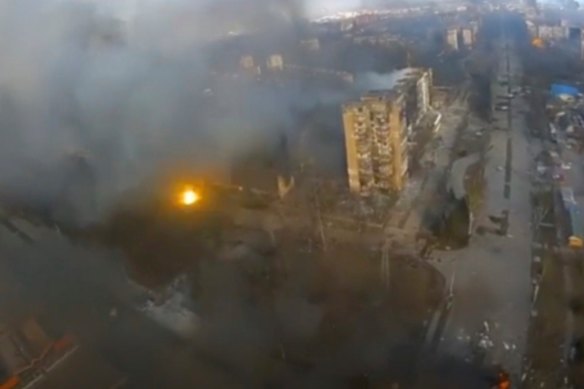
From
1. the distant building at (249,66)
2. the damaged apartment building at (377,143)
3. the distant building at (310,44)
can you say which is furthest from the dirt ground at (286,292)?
the distant building at (310,44)

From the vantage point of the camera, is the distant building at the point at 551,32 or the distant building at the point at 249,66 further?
the distant building at the point at 551,32

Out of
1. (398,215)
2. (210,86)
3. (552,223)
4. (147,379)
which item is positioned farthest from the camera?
(210,86)

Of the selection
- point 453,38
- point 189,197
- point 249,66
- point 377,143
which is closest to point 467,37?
point 453,38

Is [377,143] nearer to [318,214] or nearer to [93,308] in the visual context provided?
[318,214]

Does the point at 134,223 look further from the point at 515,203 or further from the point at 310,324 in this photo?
the point at 515,203

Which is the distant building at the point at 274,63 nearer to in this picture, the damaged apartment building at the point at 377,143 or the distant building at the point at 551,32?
the damaged apartment building at the point at 377,143

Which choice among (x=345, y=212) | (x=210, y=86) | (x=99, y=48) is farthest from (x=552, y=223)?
(x=99, y=48)
